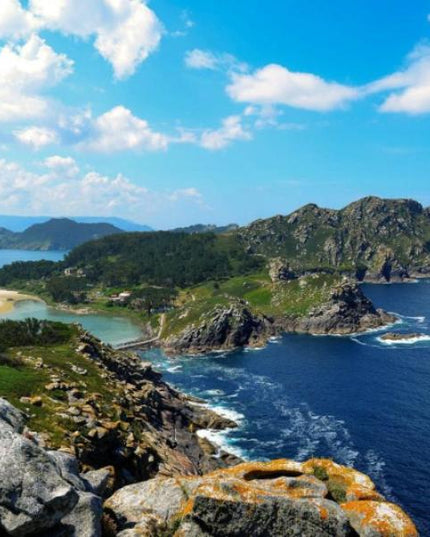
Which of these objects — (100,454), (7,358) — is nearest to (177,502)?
(100,454)

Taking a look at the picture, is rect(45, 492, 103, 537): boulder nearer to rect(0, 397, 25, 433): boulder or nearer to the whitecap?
rect(0, 397, 25, 433): boulder

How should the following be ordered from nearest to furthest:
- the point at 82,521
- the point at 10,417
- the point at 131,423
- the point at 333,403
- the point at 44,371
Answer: the point at 82,521
the point at 10,417
the point at 131,423
the point at 44,371
the point at 333,403

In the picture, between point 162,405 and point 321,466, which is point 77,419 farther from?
point 162,405

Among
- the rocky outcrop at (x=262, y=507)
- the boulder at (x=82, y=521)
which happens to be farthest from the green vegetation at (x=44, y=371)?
the boulder at (x=82, y=521)

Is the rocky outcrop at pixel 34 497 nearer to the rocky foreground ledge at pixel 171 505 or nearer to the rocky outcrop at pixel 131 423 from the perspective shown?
the rocky foreground ledge at pixel 171 505

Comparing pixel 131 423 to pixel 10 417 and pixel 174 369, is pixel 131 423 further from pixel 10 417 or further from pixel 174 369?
pixel 174 369

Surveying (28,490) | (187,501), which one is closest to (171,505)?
(187,501)
